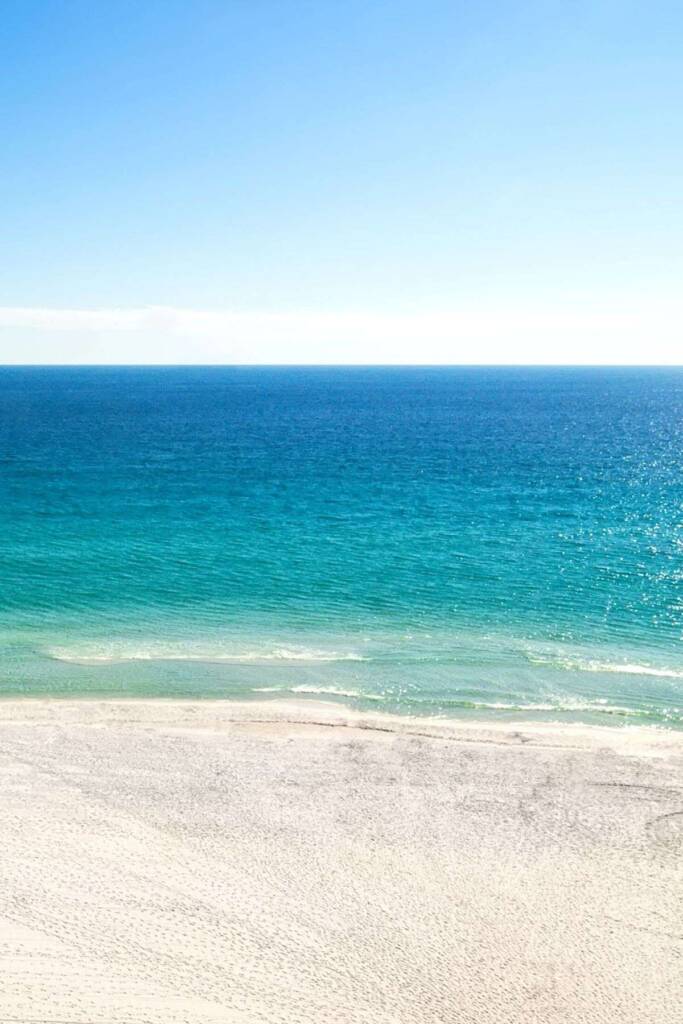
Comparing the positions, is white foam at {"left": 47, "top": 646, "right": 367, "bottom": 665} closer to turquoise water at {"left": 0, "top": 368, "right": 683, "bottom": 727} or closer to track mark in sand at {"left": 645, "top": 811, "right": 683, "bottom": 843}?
turquoise water at {"left": 0, "top": 368, "right": 683, "bottom": 727}

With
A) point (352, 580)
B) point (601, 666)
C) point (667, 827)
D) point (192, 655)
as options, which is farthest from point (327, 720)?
point (352, 580)

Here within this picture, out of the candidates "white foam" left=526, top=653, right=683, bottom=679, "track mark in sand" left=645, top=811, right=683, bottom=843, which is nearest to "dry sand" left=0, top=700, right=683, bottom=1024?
"track mark in sand" left=645, top=811, right=683, bottom=843

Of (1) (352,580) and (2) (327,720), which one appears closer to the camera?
(2) (327,720)

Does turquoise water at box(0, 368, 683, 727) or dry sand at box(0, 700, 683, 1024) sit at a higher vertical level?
turquoise water at box(0, 368, 683, 727)

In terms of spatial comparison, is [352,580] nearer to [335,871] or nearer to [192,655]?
[192,655]

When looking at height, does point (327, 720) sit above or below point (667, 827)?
above

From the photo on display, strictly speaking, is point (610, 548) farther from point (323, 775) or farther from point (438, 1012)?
point (438, 1012)
